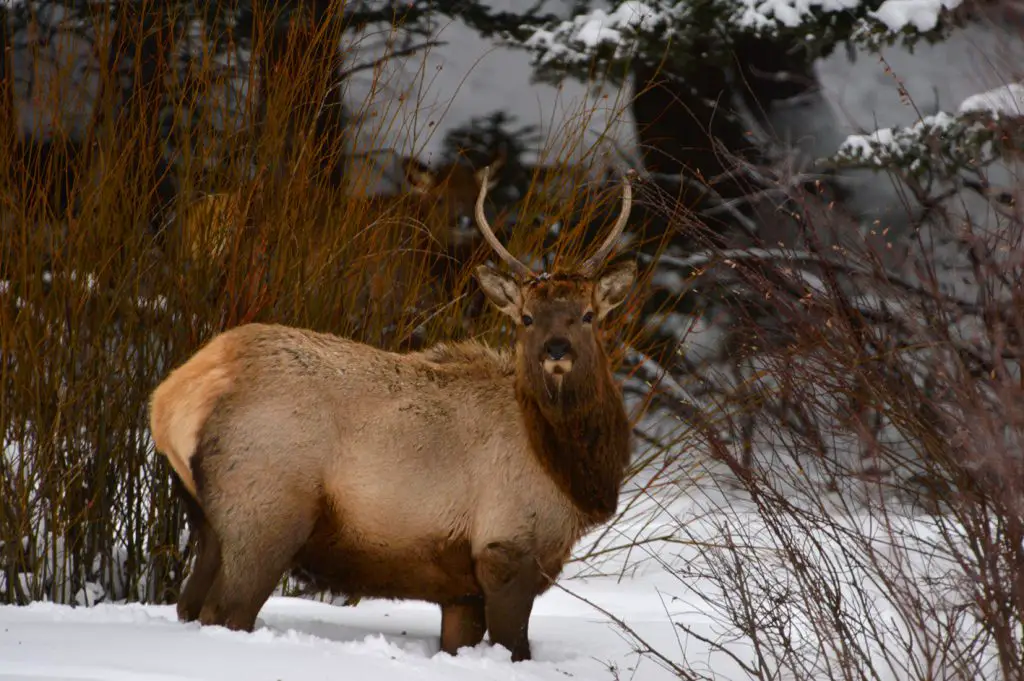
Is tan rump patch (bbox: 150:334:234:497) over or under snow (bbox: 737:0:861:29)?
under

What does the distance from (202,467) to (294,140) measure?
2.22 m

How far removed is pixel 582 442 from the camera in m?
4.88

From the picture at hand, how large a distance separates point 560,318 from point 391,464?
0.85 metres

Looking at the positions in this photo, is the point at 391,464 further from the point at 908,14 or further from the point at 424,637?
the point at 908,14

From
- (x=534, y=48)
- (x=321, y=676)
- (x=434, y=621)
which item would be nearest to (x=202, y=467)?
(x=321, y=676)

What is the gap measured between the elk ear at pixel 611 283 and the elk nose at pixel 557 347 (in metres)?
0.43

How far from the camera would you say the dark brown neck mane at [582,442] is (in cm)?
484

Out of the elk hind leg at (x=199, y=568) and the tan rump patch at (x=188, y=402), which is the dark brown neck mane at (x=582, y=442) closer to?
the tan rump patch at (x=188, y=402)

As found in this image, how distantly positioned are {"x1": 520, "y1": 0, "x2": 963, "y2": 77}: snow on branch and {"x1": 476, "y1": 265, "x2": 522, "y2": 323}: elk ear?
5483 millimetres

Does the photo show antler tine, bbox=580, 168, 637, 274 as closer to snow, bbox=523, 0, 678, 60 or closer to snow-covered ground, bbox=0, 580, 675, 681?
snow-covered ground, bbox=0, 580, 675, 681

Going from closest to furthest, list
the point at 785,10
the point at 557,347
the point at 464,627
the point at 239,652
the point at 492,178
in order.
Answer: the point at 239,652, the point at 557,347, the point at 464,627, the point at 785,10, the point at 492,178

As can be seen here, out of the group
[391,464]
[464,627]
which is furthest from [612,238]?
[464,627]

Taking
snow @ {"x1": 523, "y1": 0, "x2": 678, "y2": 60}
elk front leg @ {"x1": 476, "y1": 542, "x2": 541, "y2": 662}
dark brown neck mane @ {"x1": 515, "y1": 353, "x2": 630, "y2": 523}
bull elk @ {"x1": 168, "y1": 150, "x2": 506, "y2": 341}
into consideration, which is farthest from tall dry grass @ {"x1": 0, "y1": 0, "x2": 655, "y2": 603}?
snow @ {"x1": 523, "y1": 0, "x2": 678, "y2": 60}

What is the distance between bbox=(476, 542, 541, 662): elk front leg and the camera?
15.5 ft
